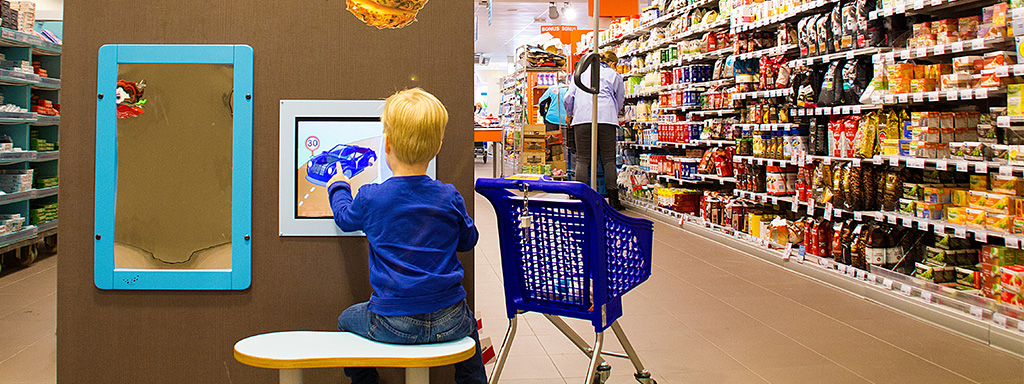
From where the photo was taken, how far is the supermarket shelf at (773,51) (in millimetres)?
5312

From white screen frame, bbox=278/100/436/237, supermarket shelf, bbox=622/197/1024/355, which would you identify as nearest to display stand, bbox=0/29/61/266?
white screen frame, bbox=278/100/436/237

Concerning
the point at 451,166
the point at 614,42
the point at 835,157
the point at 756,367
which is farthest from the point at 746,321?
the point at 614,42

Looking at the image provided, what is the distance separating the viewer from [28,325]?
3627 millimetres

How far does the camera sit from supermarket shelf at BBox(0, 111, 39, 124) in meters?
5.00

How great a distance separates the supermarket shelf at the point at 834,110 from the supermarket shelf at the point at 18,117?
5.61m

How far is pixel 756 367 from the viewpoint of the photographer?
3004 millimetres

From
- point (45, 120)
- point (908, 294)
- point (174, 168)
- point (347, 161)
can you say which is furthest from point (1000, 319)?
point (45, 120)

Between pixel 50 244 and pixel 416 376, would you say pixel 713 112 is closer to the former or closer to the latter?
pixel 416 376

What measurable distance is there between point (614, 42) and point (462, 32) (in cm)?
787

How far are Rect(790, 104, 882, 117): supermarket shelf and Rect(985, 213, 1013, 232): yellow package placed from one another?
3.29 feet

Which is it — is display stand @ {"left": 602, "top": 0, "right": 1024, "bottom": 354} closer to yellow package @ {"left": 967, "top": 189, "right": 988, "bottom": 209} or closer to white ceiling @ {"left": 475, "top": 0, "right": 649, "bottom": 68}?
yellow package @ {"left": 967, "top": 189, "right": 988, "bottom": 209}

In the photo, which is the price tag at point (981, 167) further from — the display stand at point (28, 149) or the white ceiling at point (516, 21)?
the white ceiling at point (516, 21)

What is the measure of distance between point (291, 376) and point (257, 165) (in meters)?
0.80

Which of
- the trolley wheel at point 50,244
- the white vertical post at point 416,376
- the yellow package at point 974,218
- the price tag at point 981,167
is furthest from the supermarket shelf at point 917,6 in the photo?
the trolley wheel at point 50,244
